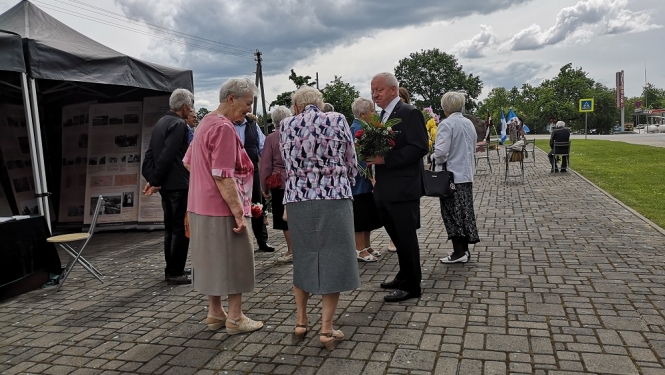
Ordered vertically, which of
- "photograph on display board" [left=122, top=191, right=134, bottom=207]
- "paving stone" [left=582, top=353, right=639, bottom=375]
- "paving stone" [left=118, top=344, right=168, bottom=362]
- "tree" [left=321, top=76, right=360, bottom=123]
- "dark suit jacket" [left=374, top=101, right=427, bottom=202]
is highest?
"tree" [left=321, top=76, right=360, bottom=123]

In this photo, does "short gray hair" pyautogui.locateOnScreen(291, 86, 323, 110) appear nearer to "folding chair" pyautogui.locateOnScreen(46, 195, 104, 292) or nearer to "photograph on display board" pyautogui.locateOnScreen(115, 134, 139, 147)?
"folding chair" pyautogui.locateOnScreen(46, 195, 104, 292)

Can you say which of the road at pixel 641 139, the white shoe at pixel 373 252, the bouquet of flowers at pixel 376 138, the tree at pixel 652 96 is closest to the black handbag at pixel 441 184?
the white shoe at pixel 373 252

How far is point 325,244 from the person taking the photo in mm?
3668

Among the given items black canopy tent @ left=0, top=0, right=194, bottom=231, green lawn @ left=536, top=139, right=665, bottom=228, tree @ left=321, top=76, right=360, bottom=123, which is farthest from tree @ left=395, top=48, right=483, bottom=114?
black canopy tent @ left=0, top=0, right=194, bottom=231

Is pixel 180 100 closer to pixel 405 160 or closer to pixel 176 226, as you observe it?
pixel 176 226

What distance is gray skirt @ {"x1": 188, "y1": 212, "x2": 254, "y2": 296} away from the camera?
4.00 metres

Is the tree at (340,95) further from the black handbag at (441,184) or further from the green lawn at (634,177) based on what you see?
the black handbag at (441,184)

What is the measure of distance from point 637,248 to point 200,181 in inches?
215

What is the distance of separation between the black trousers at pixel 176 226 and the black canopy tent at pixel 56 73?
189 cm

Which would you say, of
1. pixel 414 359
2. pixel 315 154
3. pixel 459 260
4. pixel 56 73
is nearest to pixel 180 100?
pixel 56 73

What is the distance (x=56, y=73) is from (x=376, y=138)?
184 inches

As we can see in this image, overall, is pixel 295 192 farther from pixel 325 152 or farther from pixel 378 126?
pixel 378 126

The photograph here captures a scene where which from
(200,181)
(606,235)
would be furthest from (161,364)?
(606,235)

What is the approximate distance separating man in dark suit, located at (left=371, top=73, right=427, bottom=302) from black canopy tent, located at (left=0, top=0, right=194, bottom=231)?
444 cm
